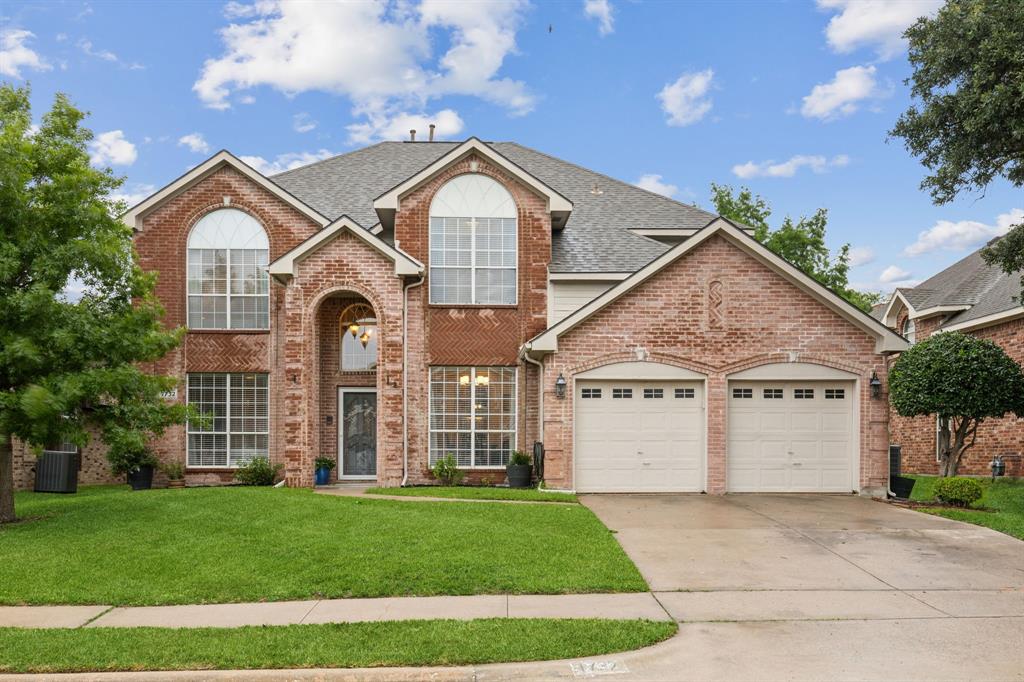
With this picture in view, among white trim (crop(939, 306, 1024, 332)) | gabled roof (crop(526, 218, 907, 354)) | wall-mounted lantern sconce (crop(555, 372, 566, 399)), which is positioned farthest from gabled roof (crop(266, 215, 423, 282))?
white trim (crop(939, 306, 1024, 332))

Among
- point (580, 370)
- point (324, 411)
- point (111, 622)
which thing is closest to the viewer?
point (111, 622)

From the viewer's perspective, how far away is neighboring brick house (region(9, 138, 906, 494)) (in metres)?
14.9

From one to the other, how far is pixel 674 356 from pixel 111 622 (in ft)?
36.6

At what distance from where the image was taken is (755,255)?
14.9m

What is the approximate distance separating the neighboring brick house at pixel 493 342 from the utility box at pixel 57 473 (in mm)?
1882

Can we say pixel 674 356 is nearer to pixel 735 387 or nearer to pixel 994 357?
pixel 735 387

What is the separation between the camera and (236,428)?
17.2 meters

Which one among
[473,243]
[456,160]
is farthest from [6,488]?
[456,160]

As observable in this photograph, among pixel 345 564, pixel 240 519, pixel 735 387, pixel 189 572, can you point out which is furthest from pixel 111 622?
pixel 735 387

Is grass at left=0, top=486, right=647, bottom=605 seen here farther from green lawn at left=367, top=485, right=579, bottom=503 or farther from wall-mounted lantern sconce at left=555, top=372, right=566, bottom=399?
wall-mounted lantern sconce at left=555, top=372, right=566, bottom=399

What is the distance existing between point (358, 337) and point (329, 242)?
268 cm

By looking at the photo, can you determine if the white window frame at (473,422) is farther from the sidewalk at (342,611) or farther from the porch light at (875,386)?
the sidewalk at (342,611)

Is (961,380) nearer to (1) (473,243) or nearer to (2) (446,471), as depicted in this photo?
(1) (473,243)

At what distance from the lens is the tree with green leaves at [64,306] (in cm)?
1047
